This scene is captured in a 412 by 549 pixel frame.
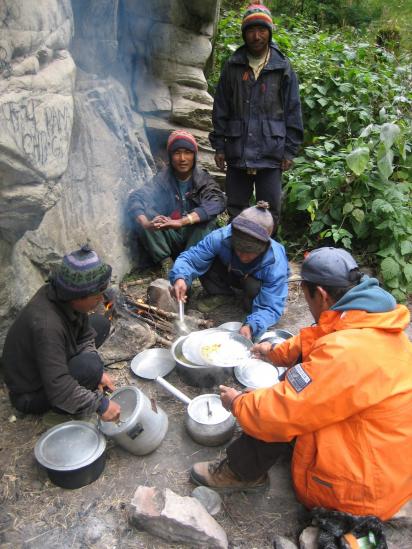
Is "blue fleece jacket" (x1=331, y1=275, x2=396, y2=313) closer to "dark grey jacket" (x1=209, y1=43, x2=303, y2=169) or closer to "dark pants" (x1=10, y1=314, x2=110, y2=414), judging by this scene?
"dark pants" (x1=10, y1=314, x2=110, y2=414)

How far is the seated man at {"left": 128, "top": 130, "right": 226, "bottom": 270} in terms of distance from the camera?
468cm

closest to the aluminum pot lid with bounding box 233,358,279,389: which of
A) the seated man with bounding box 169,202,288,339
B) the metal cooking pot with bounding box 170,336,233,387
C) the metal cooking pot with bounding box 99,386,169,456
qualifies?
the metal cooking pot with bounding box 170,336,233,387

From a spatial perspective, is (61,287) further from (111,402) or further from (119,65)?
(119,65)

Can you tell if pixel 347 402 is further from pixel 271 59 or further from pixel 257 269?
pixel 271 59

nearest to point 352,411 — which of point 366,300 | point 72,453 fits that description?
point 366,300

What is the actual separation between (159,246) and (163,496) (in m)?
2.92

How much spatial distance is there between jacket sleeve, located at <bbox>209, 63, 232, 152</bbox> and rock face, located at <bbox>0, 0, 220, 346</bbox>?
110cm

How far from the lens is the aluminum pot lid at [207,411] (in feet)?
9.43

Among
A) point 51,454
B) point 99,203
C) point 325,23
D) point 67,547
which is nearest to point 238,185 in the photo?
point 99,203

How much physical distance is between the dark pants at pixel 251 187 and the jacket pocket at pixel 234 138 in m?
0.20

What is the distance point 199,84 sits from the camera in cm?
640

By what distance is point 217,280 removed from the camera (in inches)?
174

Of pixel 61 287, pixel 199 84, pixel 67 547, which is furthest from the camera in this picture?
pixel 199 84

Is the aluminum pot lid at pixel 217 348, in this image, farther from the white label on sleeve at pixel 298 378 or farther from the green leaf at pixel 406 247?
the green leaf at pixel 406 247
